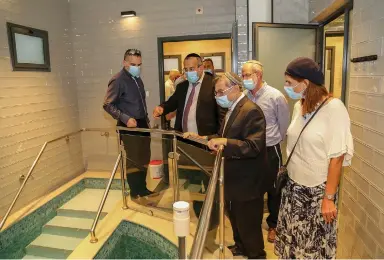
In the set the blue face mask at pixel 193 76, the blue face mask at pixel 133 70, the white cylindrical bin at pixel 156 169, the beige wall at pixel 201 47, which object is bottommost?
the white cylindrical bin at pixel 156 169

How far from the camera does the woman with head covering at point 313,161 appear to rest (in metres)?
1.66

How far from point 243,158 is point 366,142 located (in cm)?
81

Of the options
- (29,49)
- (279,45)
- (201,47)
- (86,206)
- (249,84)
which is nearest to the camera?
(249,84)

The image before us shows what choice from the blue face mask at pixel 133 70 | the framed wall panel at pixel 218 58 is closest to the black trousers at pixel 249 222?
the blue face mask at pixel 133 70

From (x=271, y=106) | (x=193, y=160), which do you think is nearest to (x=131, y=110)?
(x=193, y=160)

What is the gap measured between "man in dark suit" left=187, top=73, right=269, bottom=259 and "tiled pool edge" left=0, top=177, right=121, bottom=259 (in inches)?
71.8

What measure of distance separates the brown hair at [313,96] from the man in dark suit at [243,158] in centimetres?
35

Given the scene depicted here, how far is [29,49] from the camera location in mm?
4234

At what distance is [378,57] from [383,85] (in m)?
0.18

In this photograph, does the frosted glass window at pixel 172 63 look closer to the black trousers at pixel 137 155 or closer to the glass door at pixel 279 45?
the glass door at pixel 279 45

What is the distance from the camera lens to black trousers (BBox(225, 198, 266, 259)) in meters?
2.23

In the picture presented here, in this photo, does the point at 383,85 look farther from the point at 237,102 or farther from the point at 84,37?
the point at 84,37

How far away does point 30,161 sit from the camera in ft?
14.0

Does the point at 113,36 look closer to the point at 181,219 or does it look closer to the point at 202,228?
the point at 181,219
